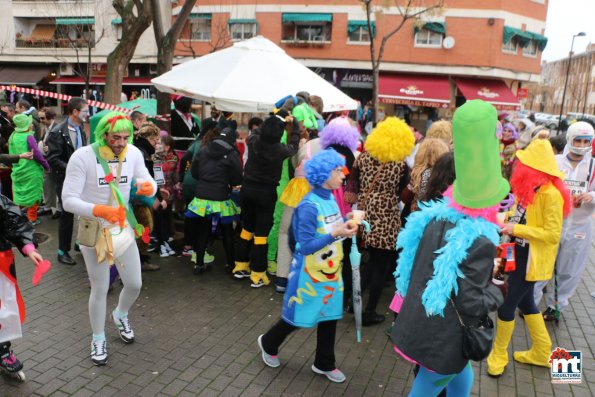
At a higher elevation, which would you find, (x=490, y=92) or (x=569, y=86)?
(x=569, y=86)

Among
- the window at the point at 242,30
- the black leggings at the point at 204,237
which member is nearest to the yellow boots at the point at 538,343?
the black leggings at the point at 204,237

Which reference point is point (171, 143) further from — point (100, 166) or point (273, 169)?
point (100, 166)

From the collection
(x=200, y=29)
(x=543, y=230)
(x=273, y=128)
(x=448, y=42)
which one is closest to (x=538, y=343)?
(x=543, y=230)

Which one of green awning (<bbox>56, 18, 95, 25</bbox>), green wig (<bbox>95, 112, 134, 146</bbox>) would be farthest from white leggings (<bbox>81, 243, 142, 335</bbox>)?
green awning (<bbox>56, 18, 95, 25</bbox>)

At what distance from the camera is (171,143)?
21.9 ft

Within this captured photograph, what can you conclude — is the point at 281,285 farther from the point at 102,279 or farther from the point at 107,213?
the point at 107,213

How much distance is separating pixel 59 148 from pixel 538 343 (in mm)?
5959

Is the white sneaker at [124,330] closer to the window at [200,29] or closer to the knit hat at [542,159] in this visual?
the knit hat at [542,159]

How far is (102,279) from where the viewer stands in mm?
3793

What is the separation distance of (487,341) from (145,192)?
2.74 meters

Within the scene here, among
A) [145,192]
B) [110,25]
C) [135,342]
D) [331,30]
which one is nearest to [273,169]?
[145,192]

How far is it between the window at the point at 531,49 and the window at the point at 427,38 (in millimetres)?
5446

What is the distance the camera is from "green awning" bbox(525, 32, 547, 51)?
27.2 metres

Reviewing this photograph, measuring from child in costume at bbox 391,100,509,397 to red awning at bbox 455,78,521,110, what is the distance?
25815mm
